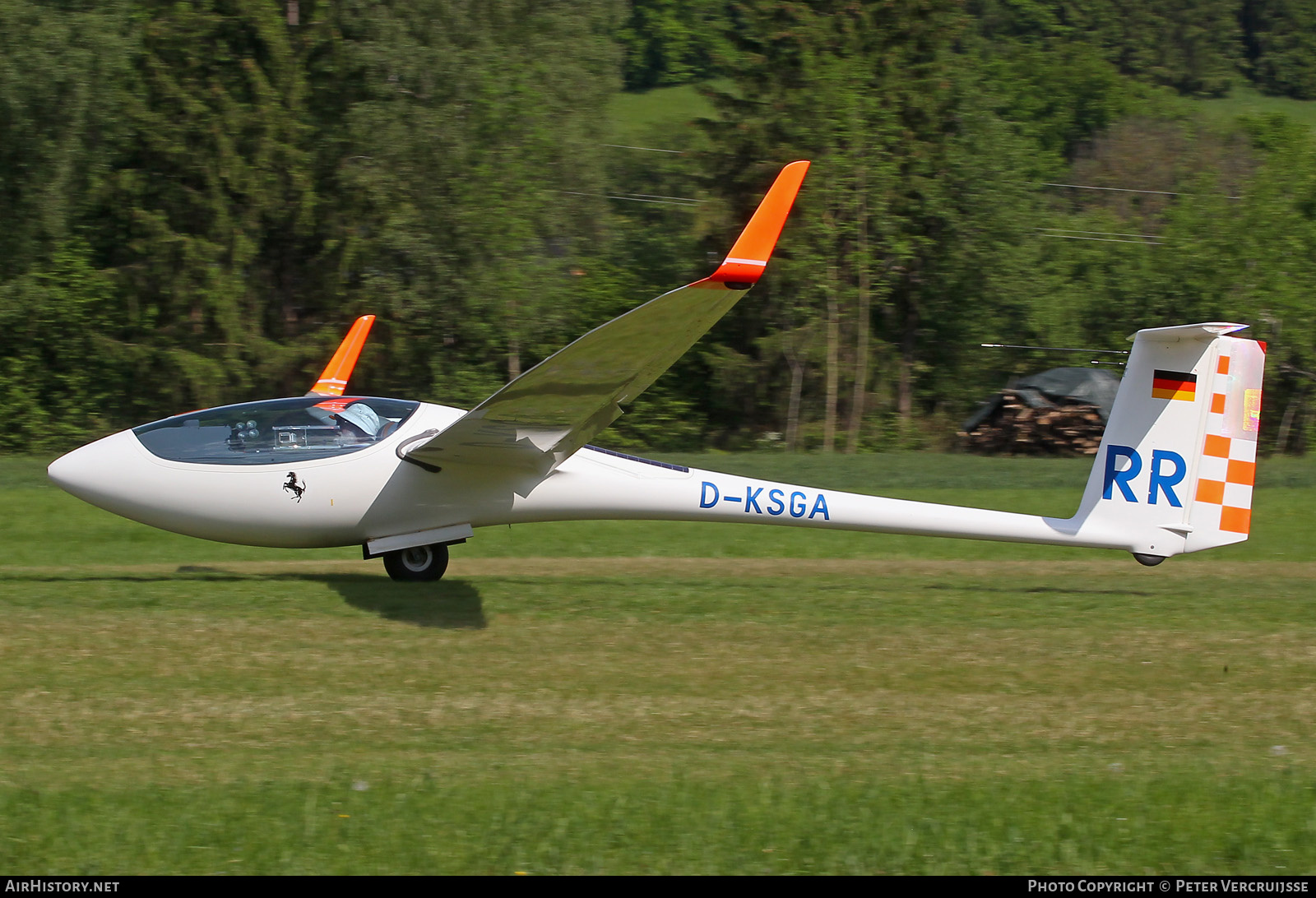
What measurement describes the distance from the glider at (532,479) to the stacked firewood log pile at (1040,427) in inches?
653

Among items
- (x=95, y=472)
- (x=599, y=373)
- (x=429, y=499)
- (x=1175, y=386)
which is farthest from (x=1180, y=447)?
(x=95, y=472)

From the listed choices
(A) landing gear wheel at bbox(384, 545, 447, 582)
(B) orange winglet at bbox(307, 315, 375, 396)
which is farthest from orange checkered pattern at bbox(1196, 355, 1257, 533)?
(B) orange winglet at bbox(307, 315, 375, 396)

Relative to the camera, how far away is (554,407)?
9.23m

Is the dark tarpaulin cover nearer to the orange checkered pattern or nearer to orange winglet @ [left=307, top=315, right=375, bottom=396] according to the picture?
the orange checkered pattern

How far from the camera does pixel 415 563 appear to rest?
10.7 meters

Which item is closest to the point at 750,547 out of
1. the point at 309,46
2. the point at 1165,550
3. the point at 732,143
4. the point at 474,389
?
the point at 1165,550

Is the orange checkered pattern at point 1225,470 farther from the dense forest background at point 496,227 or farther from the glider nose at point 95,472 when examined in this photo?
the dense forest background at point 496,227

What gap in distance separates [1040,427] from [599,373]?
20602 millimetres

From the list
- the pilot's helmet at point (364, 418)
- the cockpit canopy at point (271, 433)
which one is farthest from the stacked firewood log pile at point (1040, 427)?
the cockpit canopy at point (271, 433)

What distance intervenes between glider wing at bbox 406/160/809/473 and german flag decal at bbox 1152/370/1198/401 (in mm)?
4066

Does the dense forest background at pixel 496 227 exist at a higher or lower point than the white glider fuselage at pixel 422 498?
higher

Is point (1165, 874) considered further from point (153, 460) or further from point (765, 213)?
point (153, 460)

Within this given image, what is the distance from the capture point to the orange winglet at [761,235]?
6.95 meters

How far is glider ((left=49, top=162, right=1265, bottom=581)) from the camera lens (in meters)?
10.1
